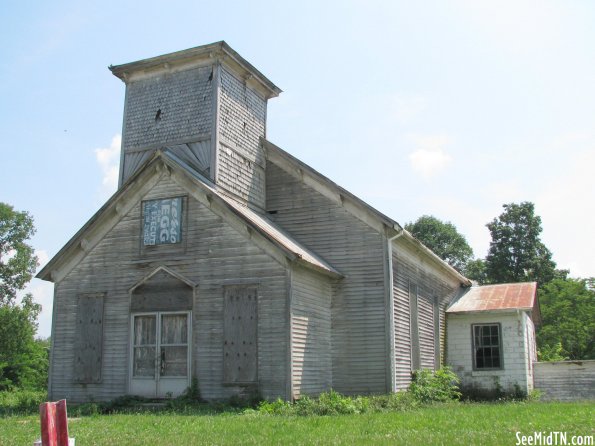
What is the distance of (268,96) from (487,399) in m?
13.3

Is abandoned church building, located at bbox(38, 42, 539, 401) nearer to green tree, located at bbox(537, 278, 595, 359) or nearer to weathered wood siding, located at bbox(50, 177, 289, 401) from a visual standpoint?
weathered wood siding, located at bbox(50, 177, 289, 401)

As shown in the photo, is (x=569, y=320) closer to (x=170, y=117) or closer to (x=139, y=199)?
(x=170, y=117)

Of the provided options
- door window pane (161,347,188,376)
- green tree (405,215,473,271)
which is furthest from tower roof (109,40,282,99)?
green tree (405,215,473,271)

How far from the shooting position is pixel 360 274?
19.6m

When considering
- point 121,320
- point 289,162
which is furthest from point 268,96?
point 121,320

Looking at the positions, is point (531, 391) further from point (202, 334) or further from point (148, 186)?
point (148, 186)

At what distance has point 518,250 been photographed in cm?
5028

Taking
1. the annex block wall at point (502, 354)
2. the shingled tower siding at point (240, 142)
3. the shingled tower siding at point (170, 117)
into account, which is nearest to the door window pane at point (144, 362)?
the shingled tower siding at point (240, 142)

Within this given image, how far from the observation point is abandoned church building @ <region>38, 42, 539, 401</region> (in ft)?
56.9

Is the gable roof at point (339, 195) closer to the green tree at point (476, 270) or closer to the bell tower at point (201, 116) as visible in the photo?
the bell tower at point (201, 116)

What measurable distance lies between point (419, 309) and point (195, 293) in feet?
27.0

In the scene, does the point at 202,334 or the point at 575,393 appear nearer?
the point at 202,334

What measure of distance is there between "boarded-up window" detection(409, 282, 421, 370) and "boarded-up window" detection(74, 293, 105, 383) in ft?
31.6

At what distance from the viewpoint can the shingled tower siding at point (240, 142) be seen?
2052 centimetres
